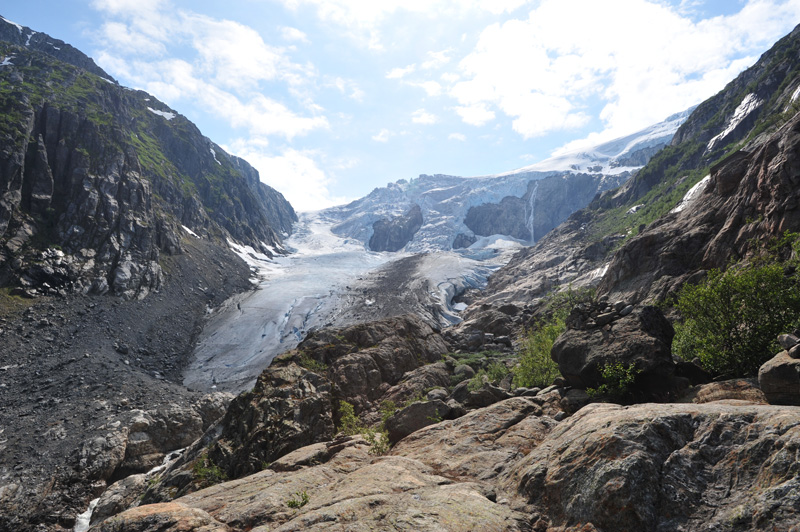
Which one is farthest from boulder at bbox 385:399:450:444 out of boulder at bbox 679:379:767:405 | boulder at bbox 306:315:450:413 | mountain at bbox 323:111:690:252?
mountain at bbox 323:111:690:252

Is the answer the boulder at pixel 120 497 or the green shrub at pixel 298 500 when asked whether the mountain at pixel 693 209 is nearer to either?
the green shrub at pixel 298 500

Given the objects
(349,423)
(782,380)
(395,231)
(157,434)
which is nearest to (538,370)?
(349,423)

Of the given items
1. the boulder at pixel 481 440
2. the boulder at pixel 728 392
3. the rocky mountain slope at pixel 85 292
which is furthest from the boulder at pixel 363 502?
the rocky mountain slope at pixel 85 292

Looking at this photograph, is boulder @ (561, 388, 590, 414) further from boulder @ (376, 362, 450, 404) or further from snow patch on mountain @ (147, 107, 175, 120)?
snow patch on mountain @ (147, 107, 175, 120)

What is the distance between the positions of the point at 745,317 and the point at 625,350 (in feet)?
9.23

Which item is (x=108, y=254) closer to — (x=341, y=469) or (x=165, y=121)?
(x=341, y=469)

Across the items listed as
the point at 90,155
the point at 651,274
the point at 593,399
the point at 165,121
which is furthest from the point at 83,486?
the point at 165,121

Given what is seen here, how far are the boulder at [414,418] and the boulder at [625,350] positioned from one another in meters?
4.28

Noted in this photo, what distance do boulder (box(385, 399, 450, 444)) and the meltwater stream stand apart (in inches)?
1371

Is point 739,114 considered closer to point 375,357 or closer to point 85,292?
point 375,357

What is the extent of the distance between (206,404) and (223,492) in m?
26.7

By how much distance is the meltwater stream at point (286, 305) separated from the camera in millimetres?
47812

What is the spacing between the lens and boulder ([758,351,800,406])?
634 centimetres

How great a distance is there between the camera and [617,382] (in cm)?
1010
